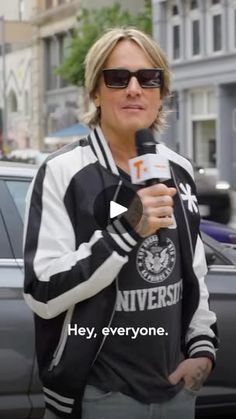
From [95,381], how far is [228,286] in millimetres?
2127

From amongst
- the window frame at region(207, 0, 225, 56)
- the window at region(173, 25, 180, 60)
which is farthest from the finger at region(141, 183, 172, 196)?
the window at region(173, 25, 180, 60)

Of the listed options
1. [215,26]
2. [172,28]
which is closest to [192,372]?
[215,26]

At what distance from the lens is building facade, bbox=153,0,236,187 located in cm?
3067

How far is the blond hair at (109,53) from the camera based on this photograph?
233 cm

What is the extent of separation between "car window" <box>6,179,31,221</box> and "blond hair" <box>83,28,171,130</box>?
1808 millimetres

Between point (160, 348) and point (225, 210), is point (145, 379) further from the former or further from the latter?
point (225, 210)

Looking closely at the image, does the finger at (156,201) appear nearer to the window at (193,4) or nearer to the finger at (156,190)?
the finger at (156,190)

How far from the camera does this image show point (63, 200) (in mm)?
2258

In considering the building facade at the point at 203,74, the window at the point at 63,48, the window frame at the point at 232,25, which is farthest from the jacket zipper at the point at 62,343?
the window at the point at 63,48

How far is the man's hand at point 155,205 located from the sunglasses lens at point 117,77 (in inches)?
13.3

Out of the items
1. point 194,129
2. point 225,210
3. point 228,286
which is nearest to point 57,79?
point 194,129

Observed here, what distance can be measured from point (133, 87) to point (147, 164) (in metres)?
0.28

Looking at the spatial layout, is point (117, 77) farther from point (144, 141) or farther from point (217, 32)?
point (217, 32)

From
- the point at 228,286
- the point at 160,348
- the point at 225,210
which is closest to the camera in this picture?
the point at 160,348
